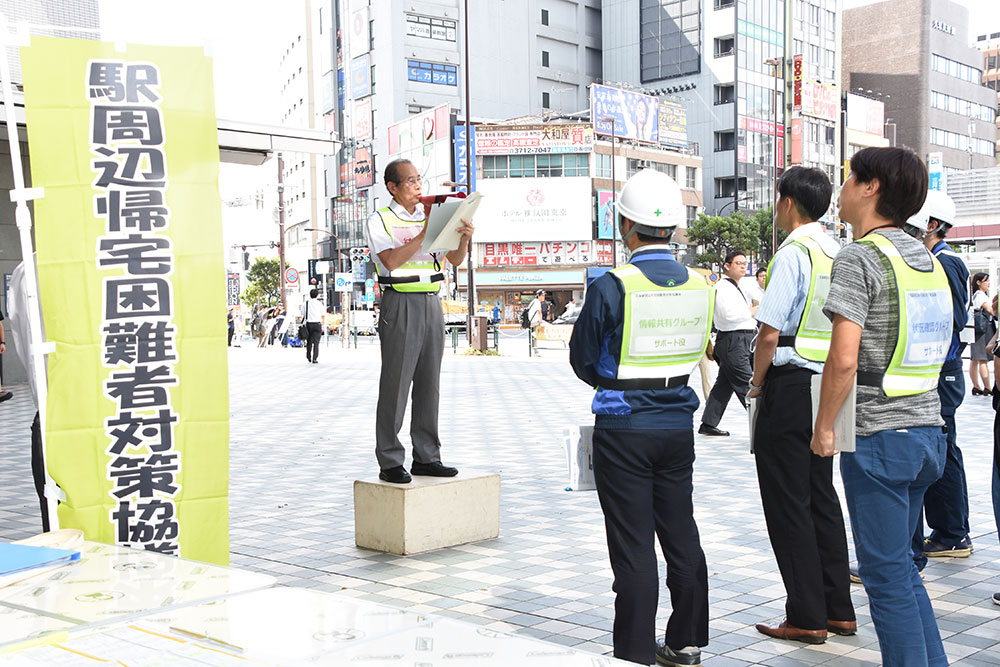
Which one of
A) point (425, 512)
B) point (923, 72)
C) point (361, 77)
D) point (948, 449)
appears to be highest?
point (923, 72)

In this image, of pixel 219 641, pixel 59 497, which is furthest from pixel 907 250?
pixel 59 497

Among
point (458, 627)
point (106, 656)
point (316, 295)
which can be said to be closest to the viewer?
point (106, 656)

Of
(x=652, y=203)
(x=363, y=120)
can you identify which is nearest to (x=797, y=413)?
(x=652, y=203)

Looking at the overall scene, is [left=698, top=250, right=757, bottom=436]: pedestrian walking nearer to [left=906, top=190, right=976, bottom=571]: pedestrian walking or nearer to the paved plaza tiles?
the paved plaza tiles

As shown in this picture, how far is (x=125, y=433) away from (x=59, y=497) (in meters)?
0.33

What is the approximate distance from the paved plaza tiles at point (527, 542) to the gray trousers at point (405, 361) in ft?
2.30

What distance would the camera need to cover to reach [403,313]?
5.23 m

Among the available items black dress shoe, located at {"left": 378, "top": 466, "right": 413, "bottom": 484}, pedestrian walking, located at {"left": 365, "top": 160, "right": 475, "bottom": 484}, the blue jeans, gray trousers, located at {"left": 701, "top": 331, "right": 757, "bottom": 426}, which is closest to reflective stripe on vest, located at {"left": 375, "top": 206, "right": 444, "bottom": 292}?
pedestrian walking, located at {"left": 365, "top": 160, "right": 475, "bottom": 484}

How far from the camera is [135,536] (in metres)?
3.79

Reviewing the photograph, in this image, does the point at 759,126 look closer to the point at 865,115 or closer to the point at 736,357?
the point at 865,115

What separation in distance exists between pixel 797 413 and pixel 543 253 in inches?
2198

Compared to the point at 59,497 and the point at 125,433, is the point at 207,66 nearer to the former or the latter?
the point at 125,433

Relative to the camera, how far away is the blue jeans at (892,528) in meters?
3.03

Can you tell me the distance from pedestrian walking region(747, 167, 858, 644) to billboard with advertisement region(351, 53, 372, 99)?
6963cm
